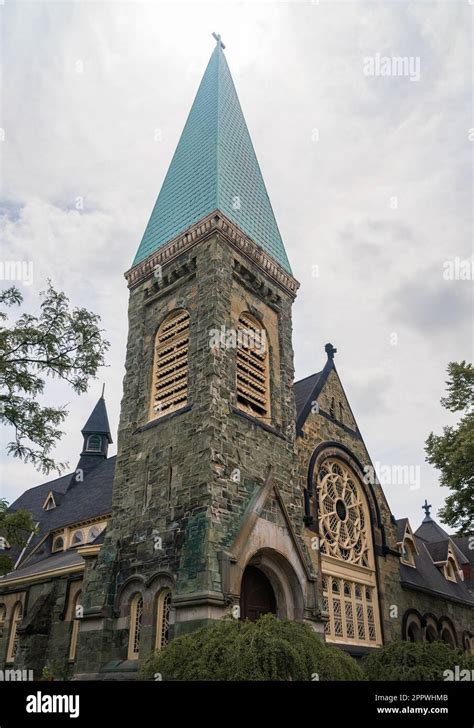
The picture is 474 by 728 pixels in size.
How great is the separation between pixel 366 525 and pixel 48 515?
1876 centimetres

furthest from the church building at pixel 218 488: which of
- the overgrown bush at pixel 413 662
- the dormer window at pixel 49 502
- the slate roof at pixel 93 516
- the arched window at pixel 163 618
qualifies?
the dormer window at pixel 49 502

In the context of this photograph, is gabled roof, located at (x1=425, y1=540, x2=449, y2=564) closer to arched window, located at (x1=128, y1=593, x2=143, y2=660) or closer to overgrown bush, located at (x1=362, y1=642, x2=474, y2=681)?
overgrown bush, located at (x1=362, y1=642, x2=474, y2=681)

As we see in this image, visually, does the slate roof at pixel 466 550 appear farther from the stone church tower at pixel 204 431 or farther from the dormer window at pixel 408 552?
the stone church tower at pixel 204 431

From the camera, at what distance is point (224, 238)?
1969 cm

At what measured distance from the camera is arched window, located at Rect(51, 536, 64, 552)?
28.5 meters

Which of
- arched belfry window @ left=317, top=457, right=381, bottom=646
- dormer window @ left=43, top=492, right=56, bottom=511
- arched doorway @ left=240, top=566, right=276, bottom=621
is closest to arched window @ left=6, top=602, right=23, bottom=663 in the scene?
dormer window @ left=43, top=492, right=56, bottom=511

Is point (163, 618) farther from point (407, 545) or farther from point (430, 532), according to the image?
point (430, 532)

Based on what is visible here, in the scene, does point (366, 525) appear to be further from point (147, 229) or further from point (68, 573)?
point (147, 229)

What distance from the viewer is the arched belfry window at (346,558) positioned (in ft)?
64.8

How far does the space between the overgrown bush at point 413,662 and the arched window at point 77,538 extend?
17201 mm

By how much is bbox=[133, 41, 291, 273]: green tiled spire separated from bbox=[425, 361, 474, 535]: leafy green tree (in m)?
8.18

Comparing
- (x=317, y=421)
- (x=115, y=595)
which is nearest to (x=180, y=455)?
(x=115, y=595)
